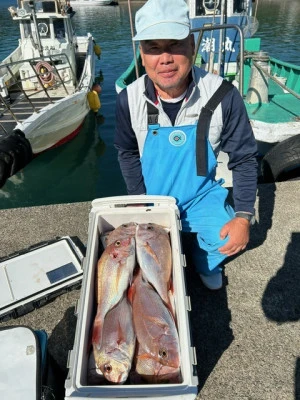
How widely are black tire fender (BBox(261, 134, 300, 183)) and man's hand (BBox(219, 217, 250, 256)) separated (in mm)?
2208

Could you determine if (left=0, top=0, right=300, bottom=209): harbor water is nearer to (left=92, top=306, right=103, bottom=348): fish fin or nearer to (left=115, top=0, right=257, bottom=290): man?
(left=115, top=0, right=257, bottom=290): man

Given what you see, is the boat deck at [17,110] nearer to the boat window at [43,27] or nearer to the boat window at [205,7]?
the boat window at [43,27]

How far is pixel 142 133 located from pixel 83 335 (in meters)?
1.45

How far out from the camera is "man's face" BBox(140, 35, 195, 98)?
207cm

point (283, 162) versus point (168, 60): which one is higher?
point (168, 60)

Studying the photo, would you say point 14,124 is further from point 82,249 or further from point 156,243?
point 156,243

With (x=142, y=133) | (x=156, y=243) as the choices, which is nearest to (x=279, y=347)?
(x=156, y=243)

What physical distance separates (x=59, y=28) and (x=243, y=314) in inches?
477

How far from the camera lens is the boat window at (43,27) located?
1113 cm

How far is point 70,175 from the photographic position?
860 cm

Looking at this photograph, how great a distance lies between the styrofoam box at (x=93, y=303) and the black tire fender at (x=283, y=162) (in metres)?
2.51

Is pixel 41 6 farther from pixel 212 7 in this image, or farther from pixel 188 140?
pixel 188 140

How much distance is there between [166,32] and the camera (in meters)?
1.97

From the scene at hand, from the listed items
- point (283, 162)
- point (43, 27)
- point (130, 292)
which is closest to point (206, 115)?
point (130, 292)
